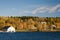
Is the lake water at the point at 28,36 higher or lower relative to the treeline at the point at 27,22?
lower

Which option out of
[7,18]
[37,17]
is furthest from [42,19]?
[7,18]

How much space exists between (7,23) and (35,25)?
75.9 inches

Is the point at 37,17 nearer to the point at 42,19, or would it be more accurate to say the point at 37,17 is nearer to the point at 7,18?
the point at 42,19

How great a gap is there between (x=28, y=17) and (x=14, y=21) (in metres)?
0.96

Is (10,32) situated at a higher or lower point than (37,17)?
lower

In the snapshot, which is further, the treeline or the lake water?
the treeline

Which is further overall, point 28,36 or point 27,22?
point 27,22

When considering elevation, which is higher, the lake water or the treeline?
the treeline

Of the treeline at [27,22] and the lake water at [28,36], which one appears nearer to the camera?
the lake water at [28,36]

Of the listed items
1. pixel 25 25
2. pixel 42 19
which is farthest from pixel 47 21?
pixel 25 25

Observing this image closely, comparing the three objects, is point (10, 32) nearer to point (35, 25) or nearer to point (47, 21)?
point (35, 25)

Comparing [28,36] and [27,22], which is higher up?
[27,22]

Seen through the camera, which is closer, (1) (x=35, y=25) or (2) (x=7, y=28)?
(2) (x=7, y=28)

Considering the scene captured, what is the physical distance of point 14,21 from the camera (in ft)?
42.4
